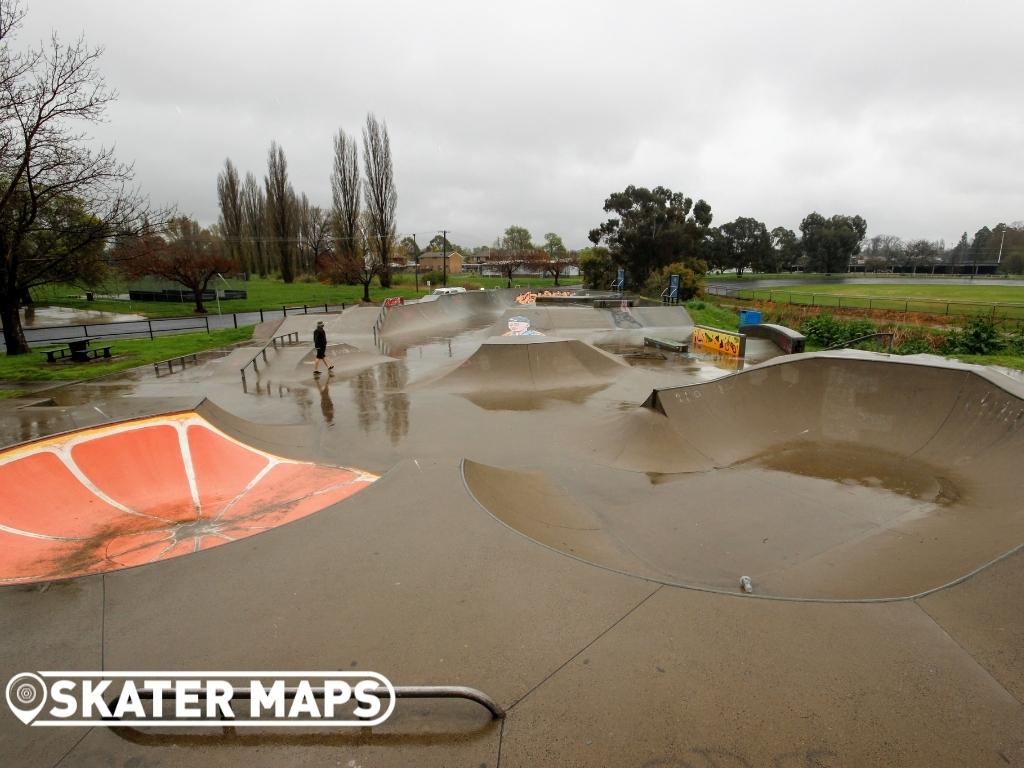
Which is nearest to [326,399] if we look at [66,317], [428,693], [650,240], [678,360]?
[428,693]

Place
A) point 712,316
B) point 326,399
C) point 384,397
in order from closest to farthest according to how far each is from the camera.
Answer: point 326,399 < point 384,397 < point 712,316

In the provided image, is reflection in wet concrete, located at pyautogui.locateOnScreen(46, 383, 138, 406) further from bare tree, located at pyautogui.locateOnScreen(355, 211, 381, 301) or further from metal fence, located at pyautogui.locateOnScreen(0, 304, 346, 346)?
bare tree, located at pyautogui.locateOnScreen(355, 211, 381, 301)

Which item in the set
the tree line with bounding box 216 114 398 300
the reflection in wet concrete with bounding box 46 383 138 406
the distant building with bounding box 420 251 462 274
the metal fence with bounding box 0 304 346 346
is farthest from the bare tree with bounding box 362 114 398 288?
the distant building with bounding box 420 251 462 274

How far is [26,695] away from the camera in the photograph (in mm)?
2811

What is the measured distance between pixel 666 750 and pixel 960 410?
8.20 metres

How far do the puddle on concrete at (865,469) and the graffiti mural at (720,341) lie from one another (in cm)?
1012

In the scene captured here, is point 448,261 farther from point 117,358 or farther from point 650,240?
point 117,358

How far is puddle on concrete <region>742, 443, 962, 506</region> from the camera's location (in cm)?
651

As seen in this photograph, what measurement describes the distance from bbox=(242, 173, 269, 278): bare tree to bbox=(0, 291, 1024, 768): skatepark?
6952 centimetres

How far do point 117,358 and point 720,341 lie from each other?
Result: 71.7 ft

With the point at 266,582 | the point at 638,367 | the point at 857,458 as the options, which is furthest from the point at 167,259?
the point at 857,458

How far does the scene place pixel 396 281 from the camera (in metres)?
65.8

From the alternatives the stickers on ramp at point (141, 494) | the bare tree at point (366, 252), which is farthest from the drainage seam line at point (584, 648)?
the bare tree at point (366, 252)

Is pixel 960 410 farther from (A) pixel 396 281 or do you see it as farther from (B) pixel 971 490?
(A) pixel 396 281
